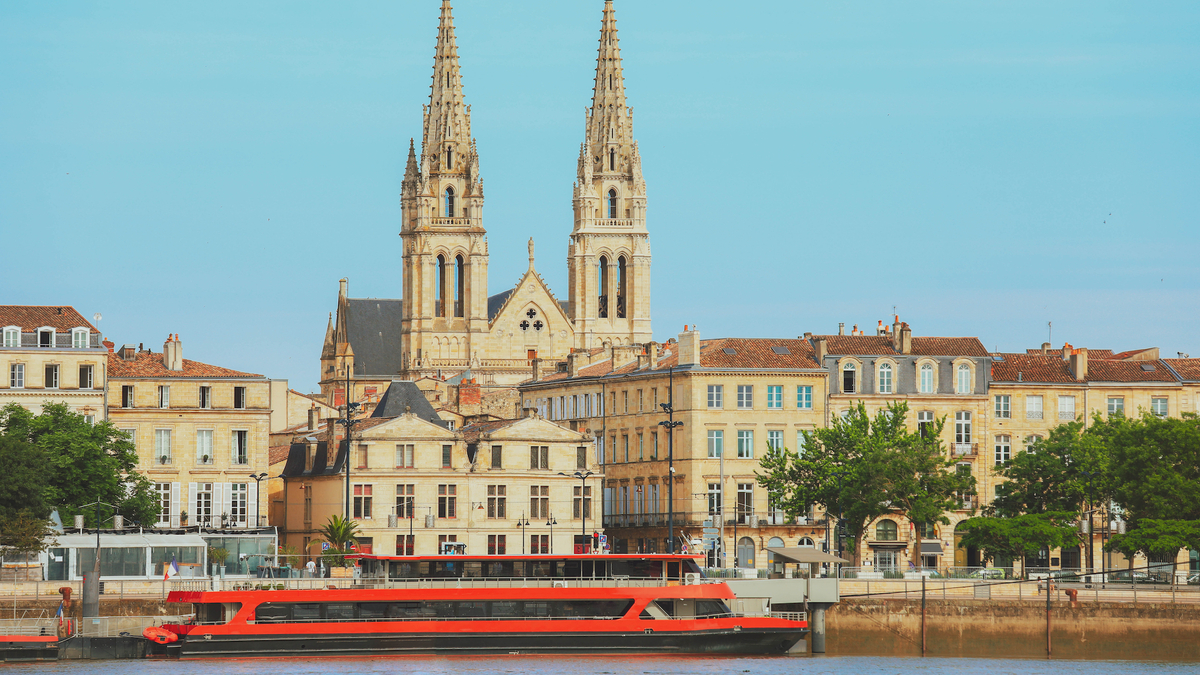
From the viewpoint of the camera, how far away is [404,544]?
3647 inches

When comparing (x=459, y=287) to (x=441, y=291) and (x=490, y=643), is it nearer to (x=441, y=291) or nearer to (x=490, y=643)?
(x=441, y=291)

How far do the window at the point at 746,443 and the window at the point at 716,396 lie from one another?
1389 mm

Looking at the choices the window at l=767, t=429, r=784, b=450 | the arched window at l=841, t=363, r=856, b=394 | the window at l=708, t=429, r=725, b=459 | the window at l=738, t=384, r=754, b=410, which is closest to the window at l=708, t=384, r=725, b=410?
the window at l=738, t=384, r=754, b=410

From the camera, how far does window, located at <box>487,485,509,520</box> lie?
95125 mm

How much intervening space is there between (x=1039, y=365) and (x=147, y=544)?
40.3 m

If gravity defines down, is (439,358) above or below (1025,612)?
above

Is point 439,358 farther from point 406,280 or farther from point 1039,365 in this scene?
point 1039,365

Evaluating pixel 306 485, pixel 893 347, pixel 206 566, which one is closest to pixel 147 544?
pixel 206 566

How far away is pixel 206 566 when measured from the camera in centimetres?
8069

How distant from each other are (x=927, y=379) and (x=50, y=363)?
3594cm

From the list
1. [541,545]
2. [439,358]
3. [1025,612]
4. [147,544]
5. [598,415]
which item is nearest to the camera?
[1025,612]

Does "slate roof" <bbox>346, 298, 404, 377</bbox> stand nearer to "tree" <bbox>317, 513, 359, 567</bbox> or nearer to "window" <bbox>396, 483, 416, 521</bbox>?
"window" <bbox>396, 483, 416, 521</bbox>

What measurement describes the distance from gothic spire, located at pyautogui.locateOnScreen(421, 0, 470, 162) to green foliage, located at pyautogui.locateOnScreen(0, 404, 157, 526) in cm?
7025

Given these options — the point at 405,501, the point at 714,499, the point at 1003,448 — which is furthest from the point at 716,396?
the point at 405,501
